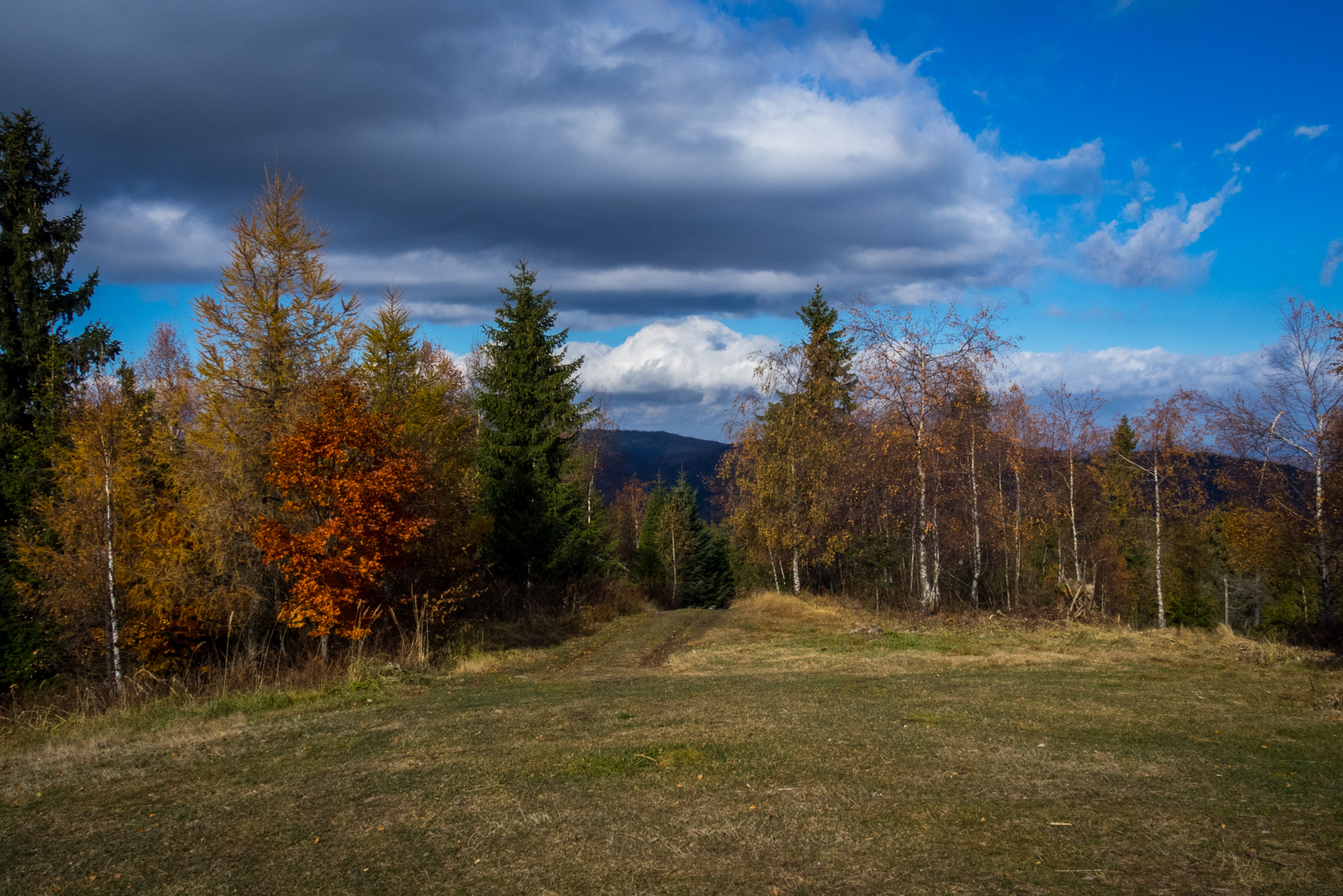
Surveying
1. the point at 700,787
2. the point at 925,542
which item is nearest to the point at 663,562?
the point at 925,542

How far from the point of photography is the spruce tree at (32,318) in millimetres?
23031

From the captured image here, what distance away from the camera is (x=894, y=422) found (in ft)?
68.8

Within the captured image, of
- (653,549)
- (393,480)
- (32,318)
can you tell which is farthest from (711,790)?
(653,549)

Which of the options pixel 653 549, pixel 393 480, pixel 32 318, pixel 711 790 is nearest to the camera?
pixel 711 790

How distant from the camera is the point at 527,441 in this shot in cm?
2598

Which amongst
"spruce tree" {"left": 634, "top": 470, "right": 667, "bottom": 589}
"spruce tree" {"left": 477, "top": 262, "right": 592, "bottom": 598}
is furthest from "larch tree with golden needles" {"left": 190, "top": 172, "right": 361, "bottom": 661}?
"spruce tree" {"left": 634, "top": 470, "right": 667, "bottom": 589}

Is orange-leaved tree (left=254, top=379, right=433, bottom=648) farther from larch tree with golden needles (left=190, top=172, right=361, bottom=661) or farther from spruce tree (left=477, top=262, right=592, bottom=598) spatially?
spruce tree (left=477, top=262, right=592, bottom=598)

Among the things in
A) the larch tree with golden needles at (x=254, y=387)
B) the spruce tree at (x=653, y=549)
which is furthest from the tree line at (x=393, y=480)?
the spruce tree at (x=653, y=549)

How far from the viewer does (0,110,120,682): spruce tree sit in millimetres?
23031

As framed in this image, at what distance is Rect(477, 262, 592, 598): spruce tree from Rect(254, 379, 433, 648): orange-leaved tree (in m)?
9.44

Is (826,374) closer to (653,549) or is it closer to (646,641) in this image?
(646,641)

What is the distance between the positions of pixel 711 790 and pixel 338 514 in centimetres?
1120

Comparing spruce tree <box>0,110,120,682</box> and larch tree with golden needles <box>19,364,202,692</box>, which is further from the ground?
spruce tree <box>0,110,120,682</box>

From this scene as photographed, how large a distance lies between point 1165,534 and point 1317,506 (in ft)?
54.8
